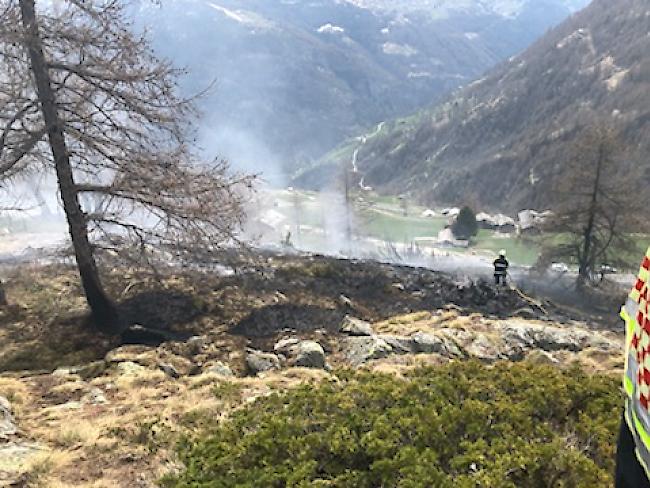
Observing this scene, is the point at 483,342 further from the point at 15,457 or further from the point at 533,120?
the point at 533,120

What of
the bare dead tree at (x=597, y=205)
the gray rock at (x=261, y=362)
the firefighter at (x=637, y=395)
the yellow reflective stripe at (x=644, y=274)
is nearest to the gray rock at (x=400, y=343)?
the gray rock at (x=261, y=362)

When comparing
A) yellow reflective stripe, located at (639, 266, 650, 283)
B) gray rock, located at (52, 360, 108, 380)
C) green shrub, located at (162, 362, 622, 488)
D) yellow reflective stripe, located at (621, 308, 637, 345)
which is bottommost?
gray rock, located at (52, 360, 108, 380)

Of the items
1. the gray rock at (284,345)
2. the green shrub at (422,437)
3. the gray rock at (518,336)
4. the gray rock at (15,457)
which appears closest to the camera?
the green shrub at (422,437)

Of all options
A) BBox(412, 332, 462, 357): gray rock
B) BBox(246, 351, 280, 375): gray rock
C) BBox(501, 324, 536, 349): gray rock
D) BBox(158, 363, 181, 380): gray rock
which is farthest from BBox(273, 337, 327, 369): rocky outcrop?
BBox(501, 324, 536, 349): gray rock

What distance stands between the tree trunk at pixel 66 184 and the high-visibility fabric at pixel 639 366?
10534 mm

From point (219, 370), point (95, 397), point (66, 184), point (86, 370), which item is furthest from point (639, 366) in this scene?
point (66, 184)

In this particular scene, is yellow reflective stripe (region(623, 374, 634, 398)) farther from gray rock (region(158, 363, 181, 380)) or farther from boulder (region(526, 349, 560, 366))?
boulder (region(526, 349, 560, 366))

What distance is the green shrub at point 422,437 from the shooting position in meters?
4.76

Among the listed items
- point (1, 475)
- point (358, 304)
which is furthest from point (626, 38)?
point (1, 475)

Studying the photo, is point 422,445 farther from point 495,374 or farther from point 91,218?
point 91,218

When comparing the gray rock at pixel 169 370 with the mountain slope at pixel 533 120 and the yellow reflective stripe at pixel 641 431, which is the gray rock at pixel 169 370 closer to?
the yellow reflective stripe at pixel 641 431

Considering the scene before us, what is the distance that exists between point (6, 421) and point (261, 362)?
175 inches

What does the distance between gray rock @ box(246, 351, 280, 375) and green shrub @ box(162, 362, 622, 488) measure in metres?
3.42

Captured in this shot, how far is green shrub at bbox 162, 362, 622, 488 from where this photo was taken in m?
4.76
